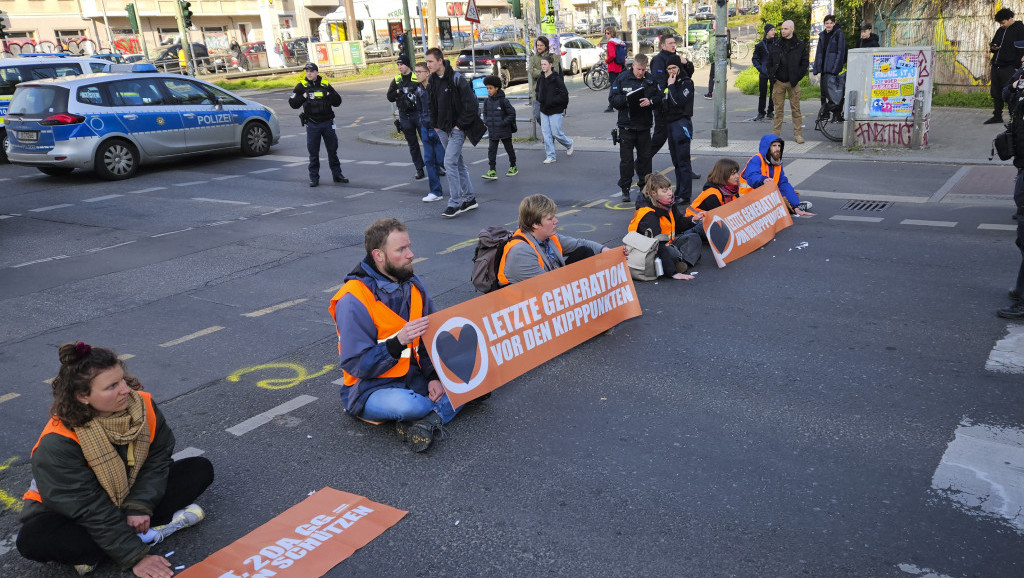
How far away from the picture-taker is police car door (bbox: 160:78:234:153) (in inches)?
613

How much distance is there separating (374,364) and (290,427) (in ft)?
2.87

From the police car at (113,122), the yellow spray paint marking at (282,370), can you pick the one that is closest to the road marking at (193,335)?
the yellow spray paint marking at (282,370)

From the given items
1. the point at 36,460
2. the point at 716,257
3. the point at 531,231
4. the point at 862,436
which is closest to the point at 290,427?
the point at 36,460

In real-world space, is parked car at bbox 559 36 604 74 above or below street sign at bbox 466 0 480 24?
below

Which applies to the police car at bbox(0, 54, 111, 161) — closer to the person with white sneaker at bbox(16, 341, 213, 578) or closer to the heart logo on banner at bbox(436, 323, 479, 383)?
the heart logo on banner at bbox(436, 323, 479, 383)

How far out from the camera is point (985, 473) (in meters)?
4.15

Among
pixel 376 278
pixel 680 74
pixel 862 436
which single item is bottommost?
pixel 862 436

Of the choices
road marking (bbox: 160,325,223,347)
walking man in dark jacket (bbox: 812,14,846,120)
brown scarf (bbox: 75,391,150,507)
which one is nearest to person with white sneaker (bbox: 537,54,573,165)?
walking man in dark jacket (bbox: 812,14,846,120)

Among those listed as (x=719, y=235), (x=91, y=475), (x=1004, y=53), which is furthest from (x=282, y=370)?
(x=1004, y=53)

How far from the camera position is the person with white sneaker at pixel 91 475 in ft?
11.4

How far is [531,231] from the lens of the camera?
6000 millimetres

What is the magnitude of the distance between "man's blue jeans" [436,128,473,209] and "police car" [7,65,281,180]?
22.4 ft

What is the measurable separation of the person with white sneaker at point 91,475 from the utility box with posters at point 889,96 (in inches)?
489

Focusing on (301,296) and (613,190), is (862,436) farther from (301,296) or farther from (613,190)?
(613,190)
